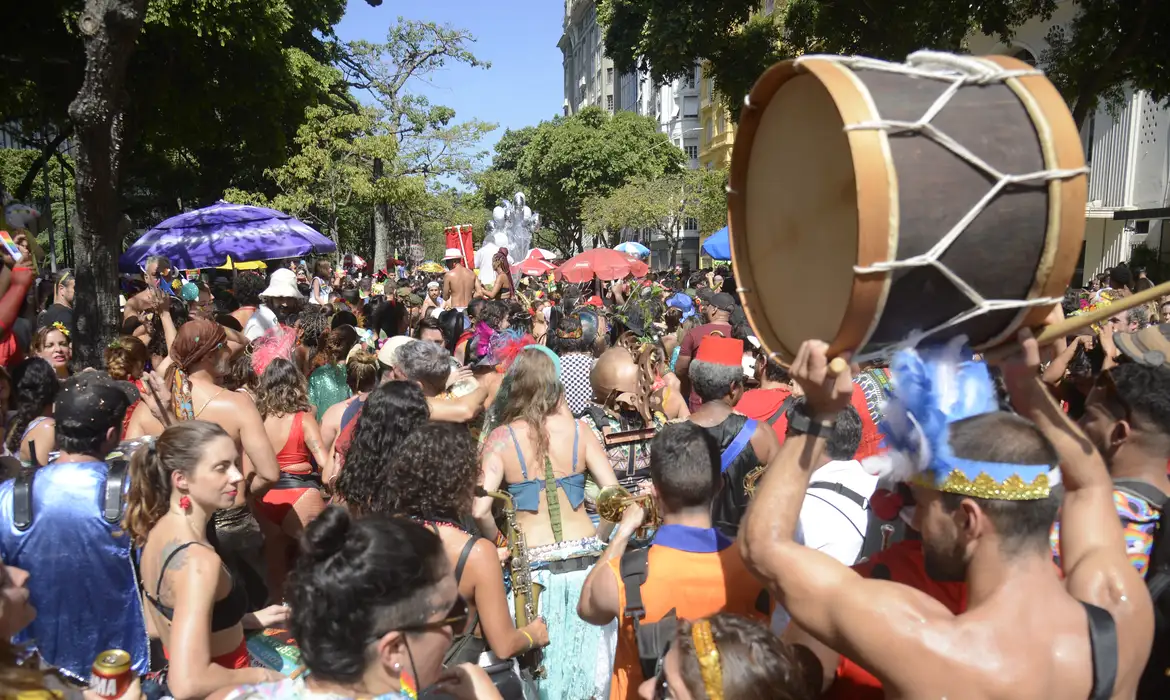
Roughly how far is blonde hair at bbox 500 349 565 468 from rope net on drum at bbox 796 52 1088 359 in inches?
98.6

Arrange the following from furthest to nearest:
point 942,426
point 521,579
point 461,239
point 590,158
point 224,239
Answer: point 590,158 → point 461,239 → point 224,239 → point 521,579 → point 942,426

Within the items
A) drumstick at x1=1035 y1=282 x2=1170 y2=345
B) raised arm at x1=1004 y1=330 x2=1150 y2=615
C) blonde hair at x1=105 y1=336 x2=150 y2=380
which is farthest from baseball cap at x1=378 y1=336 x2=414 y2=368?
drumstick at x1=1035 y1=282 x2=1170 y2=345

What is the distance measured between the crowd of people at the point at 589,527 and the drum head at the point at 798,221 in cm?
18

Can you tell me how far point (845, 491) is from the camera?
10.8 feet

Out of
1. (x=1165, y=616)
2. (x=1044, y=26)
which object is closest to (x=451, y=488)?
(x=1165, y=616)

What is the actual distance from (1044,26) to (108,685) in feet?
83.8

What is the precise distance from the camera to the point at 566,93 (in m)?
105

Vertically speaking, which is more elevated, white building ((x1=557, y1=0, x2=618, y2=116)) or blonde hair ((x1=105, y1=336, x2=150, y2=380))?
white building ((x1=557, y1=0, x2=618, y2=116))

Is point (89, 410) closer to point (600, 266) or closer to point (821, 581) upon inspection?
point (821, 581)

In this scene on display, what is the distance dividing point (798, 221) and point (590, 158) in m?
47.4

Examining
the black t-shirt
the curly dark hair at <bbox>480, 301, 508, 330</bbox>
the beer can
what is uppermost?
the black t-shirt

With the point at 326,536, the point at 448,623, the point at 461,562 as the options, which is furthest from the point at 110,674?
the point at 461,562

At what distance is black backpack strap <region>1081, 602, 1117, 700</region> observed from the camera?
1855mm

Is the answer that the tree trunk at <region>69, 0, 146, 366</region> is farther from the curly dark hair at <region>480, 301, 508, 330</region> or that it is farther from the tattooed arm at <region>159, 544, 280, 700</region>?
the tattooed arm at <region>159, 544, 280, 700</region>
